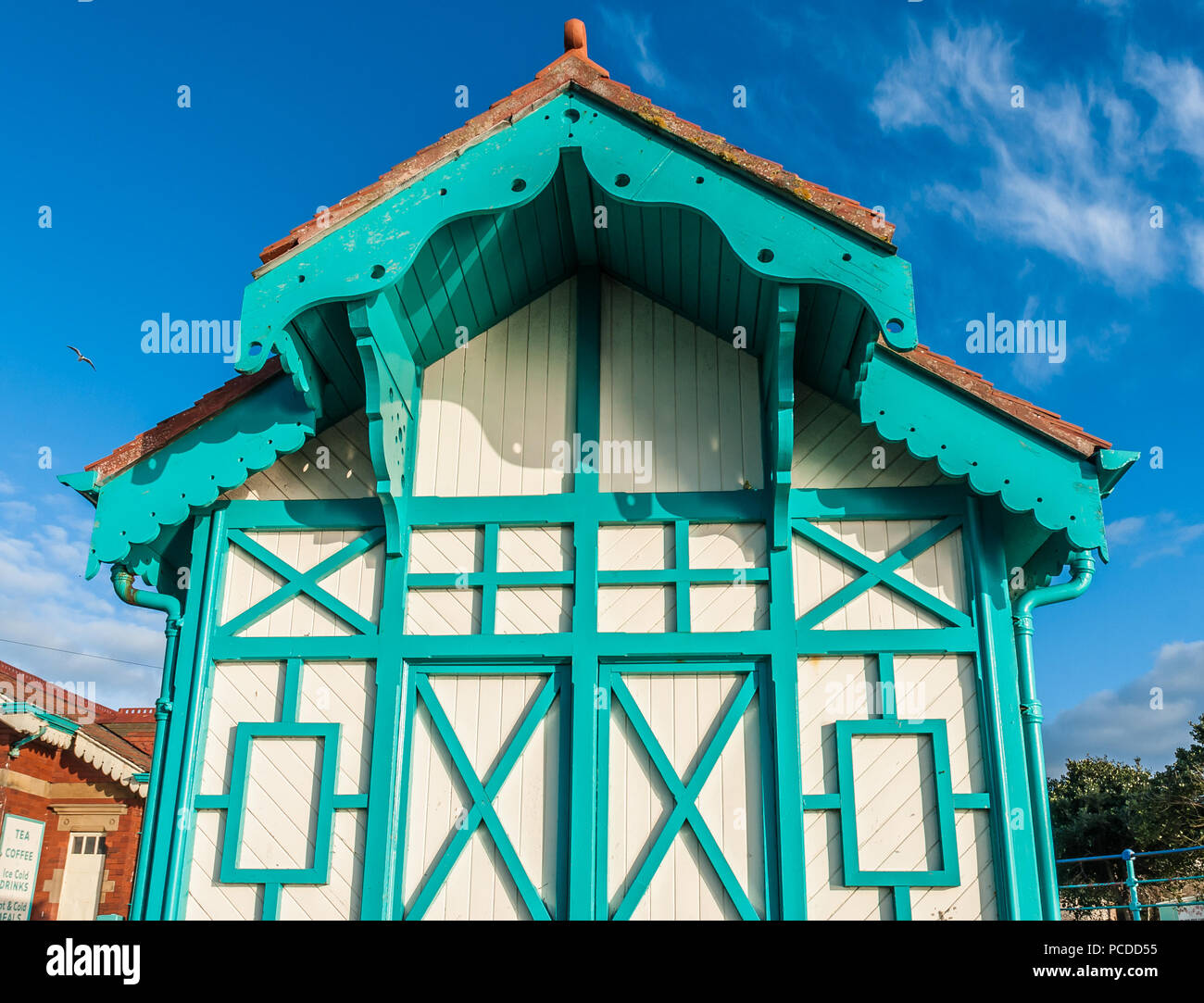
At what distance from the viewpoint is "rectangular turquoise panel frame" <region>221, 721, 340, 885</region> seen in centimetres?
670

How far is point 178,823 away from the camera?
6.80m

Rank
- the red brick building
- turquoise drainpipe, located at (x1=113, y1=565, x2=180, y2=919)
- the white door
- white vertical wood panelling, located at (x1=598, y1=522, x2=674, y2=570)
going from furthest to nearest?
the white door
the red brick building
white vertical wood panelling, located at (x1=598, y1=522, x2=674, y2=570)
turquoise drainpipe, located at (x1=113, y1=565, x2=180, y2=919)

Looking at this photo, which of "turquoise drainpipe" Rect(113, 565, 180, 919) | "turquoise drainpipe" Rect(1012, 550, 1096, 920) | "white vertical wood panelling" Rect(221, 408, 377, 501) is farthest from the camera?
"white vertical wood panelling" Rect(221, 408, 377, 501)

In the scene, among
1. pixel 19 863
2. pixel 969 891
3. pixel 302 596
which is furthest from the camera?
pixel 19 863

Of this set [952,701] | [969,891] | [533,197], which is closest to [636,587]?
[952,701]

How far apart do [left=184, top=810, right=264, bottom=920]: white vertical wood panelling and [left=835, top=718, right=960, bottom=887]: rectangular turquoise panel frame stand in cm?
382

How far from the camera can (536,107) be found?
6.65 m

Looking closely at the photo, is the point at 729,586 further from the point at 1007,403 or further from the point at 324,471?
the point at 324,471

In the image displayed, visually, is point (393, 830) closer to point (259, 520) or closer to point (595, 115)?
point (259, 520)

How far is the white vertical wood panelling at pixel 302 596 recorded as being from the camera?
731 centimetres

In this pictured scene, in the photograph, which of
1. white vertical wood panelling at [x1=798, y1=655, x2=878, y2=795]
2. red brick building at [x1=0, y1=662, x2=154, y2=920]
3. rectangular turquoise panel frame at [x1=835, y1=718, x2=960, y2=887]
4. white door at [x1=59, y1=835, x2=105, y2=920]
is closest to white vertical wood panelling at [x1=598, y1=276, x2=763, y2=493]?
white vertical wood panelling at [x1=798, y1=655, x2=878, y2=795]

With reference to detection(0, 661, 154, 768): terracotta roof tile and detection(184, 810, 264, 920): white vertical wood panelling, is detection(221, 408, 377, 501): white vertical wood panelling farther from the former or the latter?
detection(0, 661, 154, 768): terracotta roof tile

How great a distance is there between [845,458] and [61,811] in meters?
17.2

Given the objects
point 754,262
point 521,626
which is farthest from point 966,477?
point 521,626
